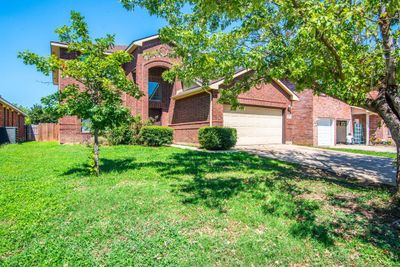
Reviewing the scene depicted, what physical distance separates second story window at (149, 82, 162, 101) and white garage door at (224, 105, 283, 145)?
7.19 m

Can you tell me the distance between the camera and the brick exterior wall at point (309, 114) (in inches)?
731

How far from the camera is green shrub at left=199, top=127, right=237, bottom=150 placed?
13.1 meters

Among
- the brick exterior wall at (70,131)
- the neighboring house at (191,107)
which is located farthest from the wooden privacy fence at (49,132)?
the neighboring house at (191,107)

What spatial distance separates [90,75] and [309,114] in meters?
16.7

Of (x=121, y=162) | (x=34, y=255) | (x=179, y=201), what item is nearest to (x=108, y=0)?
(x=121, y=162)

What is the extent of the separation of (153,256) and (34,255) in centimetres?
153

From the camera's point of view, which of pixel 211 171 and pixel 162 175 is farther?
pixel 211 171

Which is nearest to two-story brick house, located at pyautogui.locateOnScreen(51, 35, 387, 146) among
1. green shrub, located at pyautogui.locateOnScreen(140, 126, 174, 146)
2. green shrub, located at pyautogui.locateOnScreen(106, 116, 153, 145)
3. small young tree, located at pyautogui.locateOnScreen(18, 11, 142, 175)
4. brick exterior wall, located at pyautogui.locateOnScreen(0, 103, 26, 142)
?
green shrub, located at pyautogui.locateOnScreen(140, 126, 174, 146)

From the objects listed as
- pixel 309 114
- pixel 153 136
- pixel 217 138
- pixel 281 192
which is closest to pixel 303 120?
pixel 309 114

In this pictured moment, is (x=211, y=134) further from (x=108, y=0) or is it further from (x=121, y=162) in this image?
(x=108, y=0)

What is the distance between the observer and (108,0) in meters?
8.21

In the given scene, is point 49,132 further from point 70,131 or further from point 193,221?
point 193,221

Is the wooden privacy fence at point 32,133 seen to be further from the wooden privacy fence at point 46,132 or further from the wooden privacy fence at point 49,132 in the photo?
the wooden privacy fence at point 49,132

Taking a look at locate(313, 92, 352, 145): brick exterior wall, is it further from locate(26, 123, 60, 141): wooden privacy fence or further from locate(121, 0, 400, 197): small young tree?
locate(26, 123, 60, 141): wooden privacy fence
